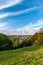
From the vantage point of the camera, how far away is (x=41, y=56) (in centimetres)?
1925

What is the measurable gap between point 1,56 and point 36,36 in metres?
32.8

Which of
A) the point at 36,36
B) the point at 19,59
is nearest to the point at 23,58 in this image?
the point at 19,59

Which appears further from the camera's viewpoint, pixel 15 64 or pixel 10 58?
pixel 10 58

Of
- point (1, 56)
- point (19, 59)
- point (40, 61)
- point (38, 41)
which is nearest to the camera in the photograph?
point (40, 61)

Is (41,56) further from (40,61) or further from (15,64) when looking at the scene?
(15,64)

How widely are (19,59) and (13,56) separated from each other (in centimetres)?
135

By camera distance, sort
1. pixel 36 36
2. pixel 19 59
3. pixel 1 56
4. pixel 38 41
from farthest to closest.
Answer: pixel 36 36 → pixel 38 41 → pixel 1 56 → pixel 19 59

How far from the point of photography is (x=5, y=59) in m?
20.3

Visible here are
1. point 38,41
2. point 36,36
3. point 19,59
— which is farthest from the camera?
point 36,36

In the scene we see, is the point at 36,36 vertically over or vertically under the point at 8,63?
over

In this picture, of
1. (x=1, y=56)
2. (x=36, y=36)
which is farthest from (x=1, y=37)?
(x=1, y=56)

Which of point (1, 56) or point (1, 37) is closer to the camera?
point (1, 56)

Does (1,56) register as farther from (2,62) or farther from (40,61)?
(40,61)

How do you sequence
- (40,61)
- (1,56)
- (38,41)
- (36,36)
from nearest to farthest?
(40,61), (1,56), (38,41), (36,36)
